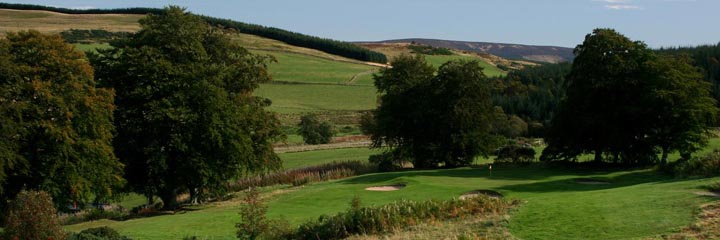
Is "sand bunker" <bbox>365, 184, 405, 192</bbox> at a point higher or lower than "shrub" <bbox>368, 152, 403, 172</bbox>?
higher

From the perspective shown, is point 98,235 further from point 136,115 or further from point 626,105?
point 626,105

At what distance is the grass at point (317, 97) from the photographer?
109 m

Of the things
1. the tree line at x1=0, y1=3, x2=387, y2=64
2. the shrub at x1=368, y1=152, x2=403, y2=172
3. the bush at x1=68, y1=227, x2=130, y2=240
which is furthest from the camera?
the tree line at x1=0, y1=3, x2=387, y2=64

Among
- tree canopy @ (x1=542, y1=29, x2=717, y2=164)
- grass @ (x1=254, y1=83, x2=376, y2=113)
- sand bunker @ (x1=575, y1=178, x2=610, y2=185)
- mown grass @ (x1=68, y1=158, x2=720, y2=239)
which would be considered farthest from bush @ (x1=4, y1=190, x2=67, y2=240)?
grass @ (x1=254, y1=83, x2=376, y2=113)

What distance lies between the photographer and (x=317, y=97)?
11800cm

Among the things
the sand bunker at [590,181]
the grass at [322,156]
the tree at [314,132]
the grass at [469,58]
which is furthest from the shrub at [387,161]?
the grass at [469,58]

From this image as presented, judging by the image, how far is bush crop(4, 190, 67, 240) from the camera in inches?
722

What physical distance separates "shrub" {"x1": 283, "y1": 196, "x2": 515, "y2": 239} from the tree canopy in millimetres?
20937

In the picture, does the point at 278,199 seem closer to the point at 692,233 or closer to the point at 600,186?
the point at 600,186

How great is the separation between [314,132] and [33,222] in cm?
5631

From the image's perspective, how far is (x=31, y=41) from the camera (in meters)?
29.0

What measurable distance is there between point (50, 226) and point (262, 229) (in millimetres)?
5826

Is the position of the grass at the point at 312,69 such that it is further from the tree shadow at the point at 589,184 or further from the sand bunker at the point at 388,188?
the tree shadow at the point at 589,184

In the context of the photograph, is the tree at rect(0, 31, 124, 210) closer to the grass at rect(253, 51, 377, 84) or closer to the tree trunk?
the tree trunk
